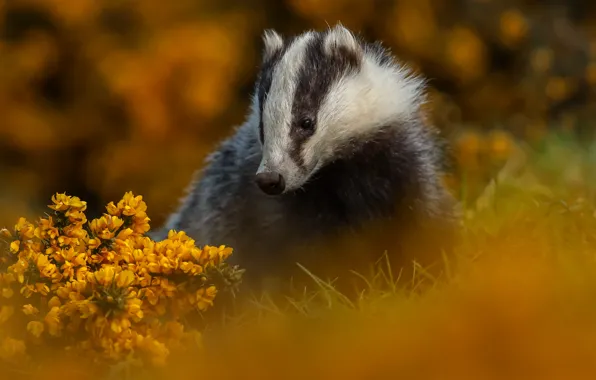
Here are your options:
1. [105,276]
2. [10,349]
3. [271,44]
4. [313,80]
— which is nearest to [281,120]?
[313,80]

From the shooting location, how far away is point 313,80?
391 centimetres

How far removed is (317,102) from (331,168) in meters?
0.34

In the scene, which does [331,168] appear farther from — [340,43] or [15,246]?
[15,246]

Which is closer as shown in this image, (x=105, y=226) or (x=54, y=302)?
(x=54, y=302)

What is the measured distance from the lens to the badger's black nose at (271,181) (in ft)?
12.2

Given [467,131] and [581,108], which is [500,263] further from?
[581,108]

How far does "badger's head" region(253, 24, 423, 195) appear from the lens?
381cm

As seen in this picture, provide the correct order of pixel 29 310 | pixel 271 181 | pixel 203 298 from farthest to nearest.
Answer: pixel 271 181, pixel 203 298, pixel 29 310

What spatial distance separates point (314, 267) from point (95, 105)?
3152 mm

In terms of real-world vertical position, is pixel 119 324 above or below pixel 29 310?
below

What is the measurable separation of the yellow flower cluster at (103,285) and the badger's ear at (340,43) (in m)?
1.19

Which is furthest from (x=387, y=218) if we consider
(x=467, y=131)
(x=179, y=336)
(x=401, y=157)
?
(x=467, y=131)

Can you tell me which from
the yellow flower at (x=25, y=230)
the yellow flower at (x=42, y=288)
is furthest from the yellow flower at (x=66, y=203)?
the yellow flower at (x=42, y=288)

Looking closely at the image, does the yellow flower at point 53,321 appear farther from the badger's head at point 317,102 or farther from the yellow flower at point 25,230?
the badger's head at point 317,102
